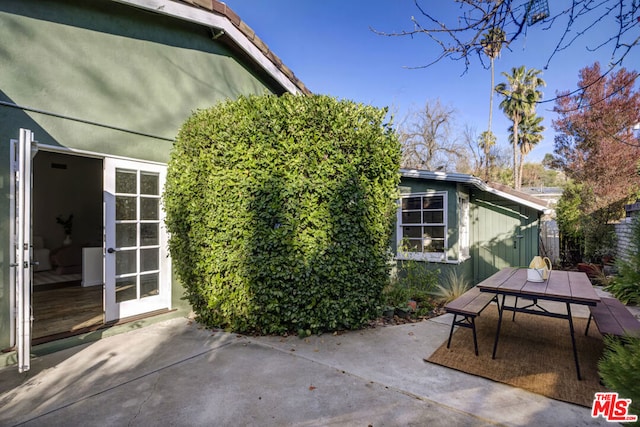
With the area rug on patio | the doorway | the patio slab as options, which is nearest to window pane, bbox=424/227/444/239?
the area rug on patio

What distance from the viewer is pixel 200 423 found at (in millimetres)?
2252

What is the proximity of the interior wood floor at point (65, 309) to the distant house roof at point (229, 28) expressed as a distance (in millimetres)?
4064

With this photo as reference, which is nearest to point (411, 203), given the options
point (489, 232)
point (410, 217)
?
point (410, 217)

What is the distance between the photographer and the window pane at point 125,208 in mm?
4055

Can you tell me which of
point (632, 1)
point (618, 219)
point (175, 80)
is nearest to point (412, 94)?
point (618, 219)

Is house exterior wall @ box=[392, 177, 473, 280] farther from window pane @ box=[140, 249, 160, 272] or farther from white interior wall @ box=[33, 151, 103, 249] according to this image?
white interior wall @ box=[33, 151, 103, 249]

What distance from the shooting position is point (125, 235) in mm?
4129

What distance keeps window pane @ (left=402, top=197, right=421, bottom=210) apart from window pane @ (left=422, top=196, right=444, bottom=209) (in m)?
0.15

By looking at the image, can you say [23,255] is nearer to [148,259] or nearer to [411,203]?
[148,259]

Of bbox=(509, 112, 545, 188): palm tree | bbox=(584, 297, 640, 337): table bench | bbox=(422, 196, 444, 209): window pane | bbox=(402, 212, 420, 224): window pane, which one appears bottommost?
bbox=(584, 297, 640, 337): table bench

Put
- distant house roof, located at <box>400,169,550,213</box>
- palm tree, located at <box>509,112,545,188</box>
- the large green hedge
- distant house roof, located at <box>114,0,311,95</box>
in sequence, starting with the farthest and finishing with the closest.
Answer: palm tree, located at <box>509,112,545,188</box>, distant house roof, located at <box>400,169,550,213</box>, distant house roof, located at <box>114,0,311,95</box>, the large green hedge

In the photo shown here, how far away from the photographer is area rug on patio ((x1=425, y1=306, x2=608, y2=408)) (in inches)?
106

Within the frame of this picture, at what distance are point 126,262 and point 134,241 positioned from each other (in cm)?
29

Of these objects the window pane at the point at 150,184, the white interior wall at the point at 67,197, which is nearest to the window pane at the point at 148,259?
the window pane at the point at 150,184
